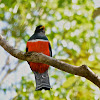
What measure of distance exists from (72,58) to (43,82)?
225cm

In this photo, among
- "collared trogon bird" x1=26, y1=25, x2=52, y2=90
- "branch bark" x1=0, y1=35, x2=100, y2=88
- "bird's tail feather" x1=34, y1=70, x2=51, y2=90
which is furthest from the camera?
"collared trogon bird" x1=26, y1=25, x2=52, y2=90

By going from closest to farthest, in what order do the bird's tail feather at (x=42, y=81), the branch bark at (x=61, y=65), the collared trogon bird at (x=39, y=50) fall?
the branch bark at (x=61, y=65)
the bird's tail feather at (x=42, y=81)
the collared trogon bird at (x=39, y=50)

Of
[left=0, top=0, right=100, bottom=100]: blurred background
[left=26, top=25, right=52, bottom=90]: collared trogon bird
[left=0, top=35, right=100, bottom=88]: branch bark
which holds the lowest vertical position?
[left=0, top=35, right=100, bottom=88]: branch bark

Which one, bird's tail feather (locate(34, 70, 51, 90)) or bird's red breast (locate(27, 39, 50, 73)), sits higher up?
bird's red breast (locate(27, 39, 50, 73))

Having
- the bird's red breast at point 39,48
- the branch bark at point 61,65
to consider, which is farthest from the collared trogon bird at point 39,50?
the branch bark at point 61,65

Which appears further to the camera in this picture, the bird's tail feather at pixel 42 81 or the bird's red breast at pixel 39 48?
the bird's red breast at pixel 39 48

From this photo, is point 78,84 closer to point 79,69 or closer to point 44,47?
point 44,47

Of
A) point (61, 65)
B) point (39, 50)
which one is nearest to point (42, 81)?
point (39, 50)

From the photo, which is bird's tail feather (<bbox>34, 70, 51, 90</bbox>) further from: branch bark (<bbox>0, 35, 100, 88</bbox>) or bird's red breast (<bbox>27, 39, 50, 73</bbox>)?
branch bark (<bbox>0, 35, 100, 88</bbox>)

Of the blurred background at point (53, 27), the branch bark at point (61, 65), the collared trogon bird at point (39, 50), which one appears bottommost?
the branch bark at point (61, 65)

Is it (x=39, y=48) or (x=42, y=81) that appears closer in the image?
(x=42, y=81)

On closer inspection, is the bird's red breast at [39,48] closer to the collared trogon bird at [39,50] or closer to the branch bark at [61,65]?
the collared trogon bird at [39,50]

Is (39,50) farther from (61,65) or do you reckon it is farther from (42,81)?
(61,65)

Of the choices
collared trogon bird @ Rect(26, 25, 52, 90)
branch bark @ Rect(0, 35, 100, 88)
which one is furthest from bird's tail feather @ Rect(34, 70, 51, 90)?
branch bark @ Rect(0, 35, 100, 88)
